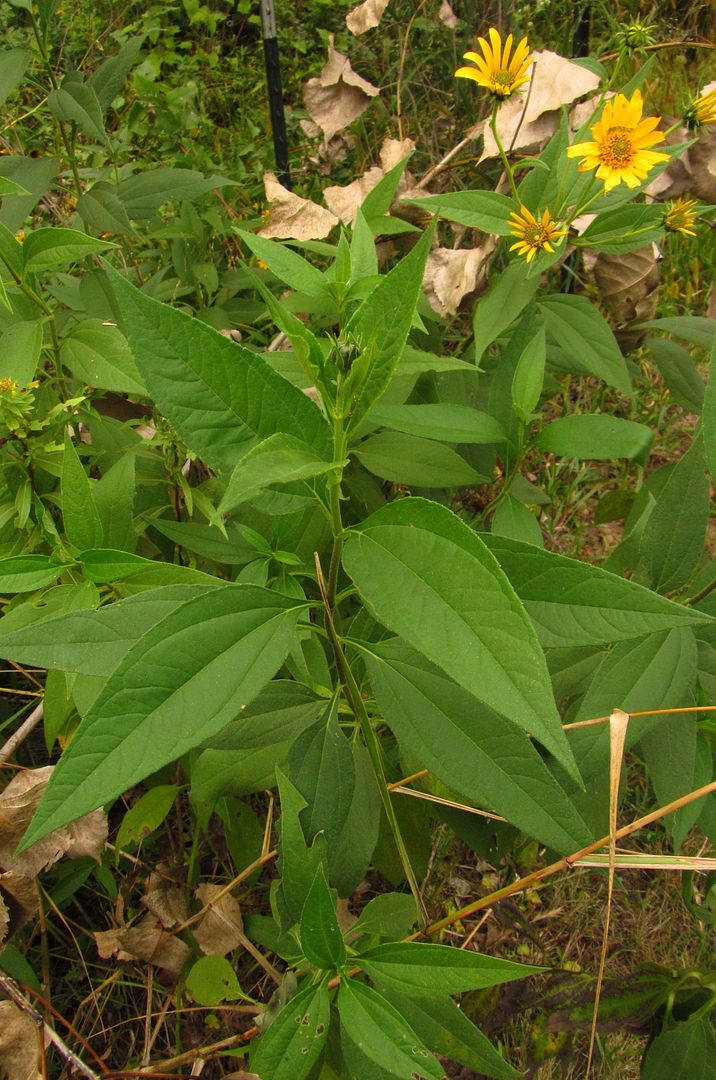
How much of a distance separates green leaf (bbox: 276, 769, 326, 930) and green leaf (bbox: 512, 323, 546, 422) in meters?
0.67

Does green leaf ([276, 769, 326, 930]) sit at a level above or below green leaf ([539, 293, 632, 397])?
below

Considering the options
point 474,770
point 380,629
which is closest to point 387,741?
point 380,629

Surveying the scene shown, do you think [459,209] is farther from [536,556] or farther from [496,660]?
[496,660]

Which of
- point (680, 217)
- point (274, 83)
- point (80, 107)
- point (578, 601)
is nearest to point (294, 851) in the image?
point (578, 601)

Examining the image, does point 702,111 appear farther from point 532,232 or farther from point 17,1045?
point 17,1045

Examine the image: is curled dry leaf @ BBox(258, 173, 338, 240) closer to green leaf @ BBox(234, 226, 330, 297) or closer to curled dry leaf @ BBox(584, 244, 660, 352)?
green leaf @ BBox(234, 226, 330, 297)

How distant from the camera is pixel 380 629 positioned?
1.21m

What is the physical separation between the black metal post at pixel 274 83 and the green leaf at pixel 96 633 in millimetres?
1566

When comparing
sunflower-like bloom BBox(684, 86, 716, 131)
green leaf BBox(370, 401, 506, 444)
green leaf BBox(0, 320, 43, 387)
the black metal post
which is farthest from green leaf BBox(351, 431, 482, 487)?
the black metal post

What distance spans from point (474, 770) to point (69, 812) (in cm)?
44

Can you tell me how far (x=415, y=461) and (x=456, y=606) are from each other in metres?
0.63

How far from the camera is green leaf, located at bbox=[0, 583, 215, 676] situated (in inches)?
34.7

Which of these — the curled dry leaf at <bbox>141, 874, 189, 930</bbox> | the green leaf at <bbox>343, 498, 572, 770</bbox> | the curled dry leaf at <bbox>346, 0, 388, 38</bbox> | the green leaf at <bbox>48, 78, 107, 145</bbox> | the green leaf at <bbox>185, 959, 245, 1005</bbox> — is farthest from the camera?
the curled dry leaf at <bbox>346, 0, 388, 38</bbox>

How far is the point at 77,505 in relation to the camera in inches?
43.2
